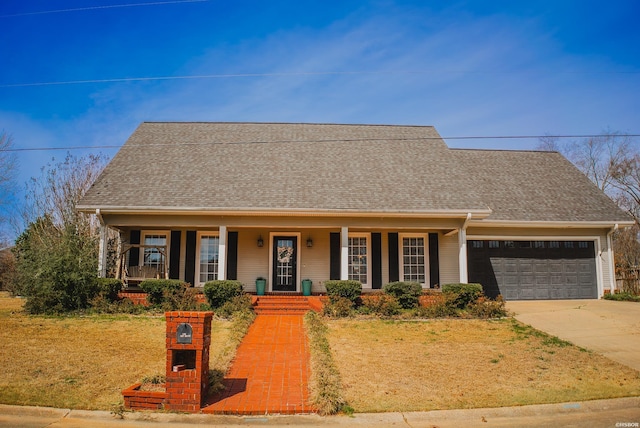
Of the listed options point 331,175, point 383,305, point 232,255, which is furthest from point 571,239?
point 232,255

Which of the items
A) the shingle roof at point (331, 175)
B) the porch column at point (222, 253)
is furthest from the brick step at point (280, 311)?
the shingle roof at point (331, 175)

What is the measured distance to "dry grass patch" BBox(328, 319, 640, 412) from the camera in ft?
22.1

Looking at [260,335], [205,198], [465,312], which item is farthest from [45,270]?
Answer: [465,312]

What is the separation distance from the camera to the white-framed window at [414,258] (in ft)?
54.8

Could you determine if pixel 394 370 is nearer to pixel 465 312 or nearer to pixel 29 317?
pixel 465 312

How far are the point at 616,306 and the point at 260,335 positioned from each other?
38.9ft

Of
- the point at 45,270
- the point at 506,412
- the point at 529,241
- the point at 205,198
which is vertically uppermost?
the point at 205,198

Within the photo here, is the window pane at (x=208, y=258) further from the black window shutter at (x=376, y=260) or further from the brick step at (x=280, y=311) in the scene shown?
the black window shutter at (x=376, y=260)

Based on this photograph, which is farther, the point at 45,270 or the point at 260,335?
the point at 45,270

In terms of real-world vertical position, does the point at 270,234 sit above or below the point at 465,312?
above

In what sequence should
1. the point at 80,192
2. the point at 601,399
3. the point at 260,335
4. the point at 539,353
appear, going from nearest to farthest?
the point at 601,399
the point at 539,353
the point at 260,335
the point at 80,192

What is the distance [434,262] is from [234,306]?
7475 mm

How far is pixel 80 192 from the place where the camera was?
24328 mm

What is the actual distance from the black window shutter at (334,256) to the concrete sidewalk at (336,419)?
10.1 m
